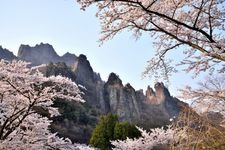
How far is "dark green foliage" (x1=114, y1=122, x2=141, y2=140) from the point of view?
96.3 feet

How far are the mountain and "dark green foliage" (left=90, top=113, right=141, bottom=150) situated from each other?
13844 mm

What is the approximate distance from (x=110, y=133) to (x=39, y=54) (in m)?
87.9

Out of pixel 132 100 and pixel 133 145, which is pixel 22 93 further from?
pixel 132 100

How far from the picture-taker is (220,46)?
7.82 meters

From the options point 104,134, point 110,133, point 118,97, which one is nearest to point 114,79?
point 118,97

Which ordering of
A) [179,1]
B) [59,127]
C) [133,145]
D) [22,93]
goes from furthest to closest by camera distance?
[59,127]
[133,145]
[22,93]
[179,1]

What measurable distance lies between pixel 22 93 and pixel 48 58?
108320mm

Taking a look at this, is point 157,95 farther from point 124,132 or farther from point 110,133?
point 124,132

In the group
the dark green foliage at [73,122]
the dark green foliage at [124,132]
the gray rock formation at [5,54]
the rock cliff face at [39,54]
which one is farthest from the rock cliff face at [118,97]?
the dark green foliage at [124,132]

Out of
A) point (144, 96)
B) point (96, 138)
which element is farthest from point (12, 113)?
point (144, 96)

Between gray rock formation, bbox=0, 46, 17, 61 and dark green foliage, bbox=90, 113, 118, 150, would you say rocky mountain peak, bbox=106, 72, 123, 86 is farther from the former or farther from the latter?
dark green foliage, bbox=90, 113, 118, 150

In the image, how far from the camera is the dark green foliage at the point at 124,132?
29.4 m

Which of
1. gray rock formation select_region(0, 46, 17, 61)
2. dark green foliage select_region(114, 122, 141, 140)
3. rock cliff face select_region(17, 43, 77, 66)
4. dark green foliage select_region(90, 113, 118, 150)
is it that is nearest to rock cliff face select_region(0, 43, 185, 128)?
rock cliff face select_region(17, 43, 77, 66)

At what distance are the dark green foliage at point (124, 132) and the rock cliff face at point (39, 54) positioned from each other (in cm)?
8051
